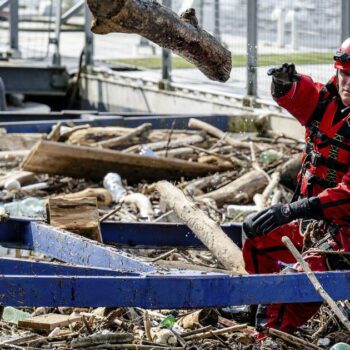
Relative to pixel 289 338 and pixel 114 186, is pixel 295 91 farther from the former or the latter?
pixel 114 186

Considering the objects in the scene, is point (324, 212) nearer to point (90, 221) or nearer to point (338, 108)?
point (338, 108)

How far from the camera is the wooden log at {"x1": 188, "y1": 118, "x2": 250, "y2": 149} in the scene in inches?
481

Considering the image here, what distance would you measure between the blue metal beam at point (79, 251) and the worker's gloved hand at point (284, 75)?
1.29 meters

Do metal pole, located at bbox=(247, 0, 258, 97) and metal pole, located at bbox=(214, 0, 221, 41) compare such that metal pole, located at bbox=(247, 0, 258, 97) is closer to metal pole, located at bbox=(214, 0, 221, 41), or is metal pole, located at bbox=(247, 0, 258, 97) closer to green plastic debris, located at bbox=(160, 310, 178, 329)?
metal pole, located at bbox=(214, 0, 221, 41)

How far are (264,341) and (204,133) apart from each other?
6045mm

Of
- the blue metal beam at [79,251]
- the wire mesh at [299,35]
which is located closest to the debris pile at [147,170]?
the wire mesh at [299,35]

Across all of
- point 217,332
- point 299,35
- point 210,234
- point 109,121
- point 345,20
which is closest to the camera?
point 217,332

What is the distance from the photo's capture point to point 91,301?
6.23 m

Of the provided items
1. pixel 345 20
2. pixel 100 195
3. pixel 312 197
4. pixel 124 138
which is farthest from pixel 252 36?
pixel 312 197

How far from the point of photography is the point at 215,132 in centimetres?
1266

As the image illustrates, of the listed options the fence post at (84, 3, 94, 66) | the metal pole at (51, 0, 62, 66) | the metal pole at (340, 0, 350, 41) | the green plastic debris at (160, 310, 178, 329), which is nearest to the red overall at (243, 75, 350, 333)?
the green plastic debris at (160, 310, 178, 329)

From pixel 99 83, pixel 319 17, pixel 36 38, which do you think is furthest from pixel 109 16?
pixel 36 38

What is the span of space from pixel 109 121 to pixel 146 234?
5490 mm

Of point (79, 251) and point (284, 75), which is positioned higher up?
point (284, 75)
